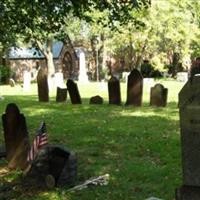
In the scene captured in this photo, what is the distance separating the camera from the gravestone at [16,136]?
31.0 ft

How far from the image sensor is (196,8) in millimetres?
42906

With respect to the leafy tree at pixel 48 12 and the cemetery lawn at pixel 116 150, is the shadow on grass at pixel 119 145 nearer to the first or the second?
the cemetery lawn at pixel 116 150

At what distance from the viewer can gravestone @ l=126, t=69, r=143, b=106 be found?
19797 millimetres

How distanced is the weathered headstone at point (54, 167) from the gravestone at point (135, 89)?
1160cm

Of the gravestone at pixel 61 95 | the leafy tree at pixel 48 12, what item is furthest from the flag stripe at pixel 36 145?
the gravestone at pixel 61 95

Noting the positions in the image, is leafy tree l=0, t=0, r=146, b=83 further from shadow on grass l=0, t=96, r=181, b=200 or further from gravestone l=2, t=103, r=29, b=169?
gravestone l=2, t=103, r=29, b=169

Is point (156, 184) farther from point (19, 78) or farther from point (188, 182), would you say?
point (19, 78)

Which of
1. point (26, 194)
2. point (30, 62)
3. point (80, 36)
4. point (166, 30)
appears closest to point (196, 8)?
point (166, 30)

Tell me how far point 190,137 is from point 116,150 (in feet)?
16.4

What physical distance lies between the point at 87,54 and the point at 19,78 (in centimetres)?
1069

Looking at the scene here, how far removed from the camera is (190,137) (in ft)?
19.6

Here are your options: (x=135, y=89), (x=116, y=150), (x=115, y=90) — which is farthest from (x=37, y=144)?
(x=115, y=90)

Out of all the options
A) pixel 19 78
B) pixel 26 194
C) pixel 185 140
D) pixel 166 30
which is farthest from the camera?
pixel 19 78

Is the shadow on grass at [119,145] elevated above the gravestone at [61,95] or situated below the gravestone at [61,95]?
below
